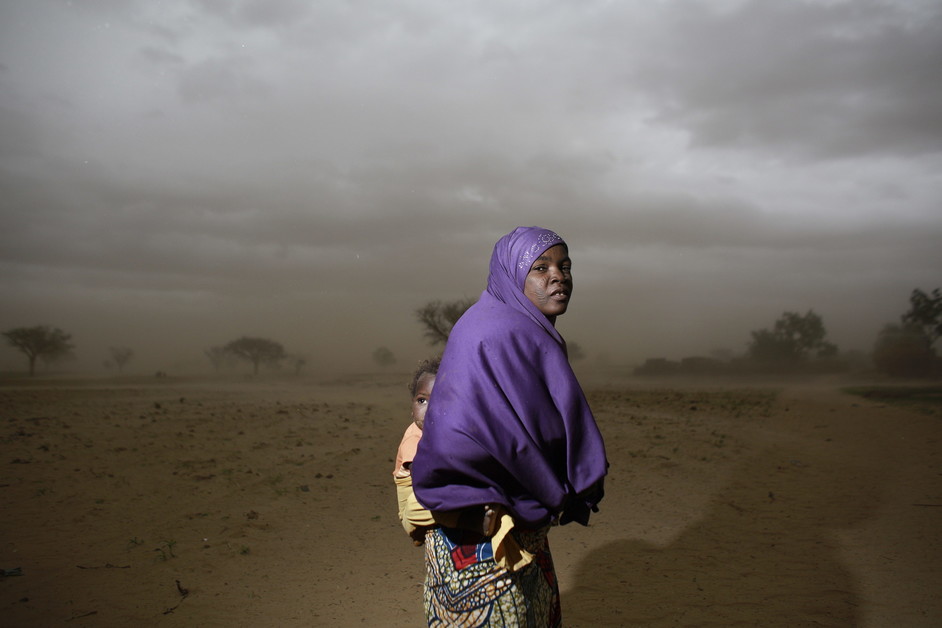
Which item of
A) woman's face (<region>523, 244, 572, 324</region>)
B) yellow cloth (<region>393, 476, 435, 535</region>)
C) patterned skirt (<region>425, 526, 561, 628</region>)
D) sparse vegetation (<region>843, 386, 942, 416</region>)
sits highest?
woman's face (<region>523, 244, 572, 324</region>)

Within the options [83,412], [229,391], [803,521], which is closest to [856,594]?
[803,521]

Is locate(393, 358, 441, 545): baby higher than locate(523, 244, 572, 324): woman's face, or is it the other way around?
locate(523, 244, 572, 324): woman's face

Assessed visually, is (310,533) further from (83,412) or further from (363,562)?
(83,412)

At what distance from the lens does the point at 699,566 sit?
19.4ft

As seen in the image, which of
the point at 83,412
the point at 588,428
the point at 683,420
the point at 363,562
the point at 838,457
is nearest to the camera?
the point at 588,428

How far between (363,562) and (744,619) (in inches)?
146

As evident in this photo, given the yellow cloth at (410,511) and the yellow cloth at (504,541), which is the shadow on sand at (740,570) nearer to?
the yellow cloth at (410,511)

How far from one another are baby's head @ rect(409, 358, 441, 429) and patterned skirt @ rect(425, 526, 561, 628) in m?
0.91

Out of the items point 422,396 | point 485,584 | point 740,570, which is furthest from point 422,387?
point 740,570

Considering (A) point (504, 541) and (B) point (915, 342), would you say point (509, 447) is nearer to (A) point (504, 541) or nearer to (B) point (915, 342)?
(A) point (504, 541)

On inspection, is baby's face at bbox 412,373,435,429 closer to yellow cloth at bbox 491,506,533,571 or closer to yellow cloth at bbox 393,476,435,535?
yellow cloth at bbox 393,476,435,535

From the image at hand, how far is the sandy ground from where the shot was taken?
16.0 feet

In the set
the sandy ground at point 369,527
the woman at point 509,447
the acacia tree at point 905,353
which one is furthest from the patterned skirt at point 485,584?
the acacia tree at point 905,353

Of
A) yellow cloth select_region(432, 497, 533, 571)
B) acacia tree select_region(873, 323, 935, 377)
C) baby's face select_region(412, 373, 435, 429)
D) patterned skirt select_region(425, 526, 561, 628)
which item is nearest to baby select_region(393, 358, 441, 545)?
baby's face select_region(412, 373, 435, 429)
